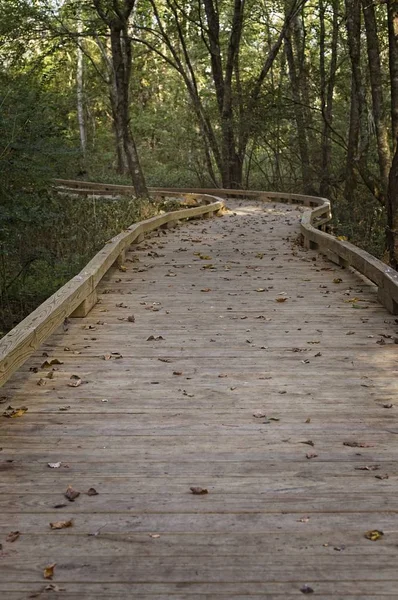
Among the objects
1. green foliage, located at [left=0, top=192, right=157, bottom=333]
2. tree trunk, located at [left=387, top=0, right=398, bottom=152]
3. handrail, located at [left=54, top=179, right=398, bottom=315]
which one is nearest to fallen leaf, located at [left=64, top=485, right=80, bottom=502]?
handrail, located at [left=54, top=179, right=398, bottom=315]

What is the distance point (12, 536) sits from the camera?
310 cm

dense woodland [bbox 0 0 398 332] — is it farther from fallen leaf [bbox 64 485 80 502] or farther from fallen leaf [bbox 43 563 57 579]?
fallen leaf [bbox 43 563 57 579]

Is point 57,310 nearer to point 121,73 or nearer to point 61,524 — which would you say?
point 61,524

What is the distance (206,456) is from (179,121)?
38.0m

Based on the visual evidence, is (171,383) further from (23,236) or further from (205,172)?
(205,172)

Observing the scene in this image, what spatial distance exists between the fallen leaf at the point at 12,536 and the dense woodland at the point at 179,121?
686 cm

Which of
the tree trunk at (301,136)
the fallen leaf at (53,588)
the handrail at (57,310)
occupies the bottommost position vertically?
the fallen leaf at (53,588)

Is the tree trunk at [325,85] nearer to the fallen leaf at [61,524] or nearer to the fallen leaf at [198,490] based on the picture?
the fallen leaf at [198,490]

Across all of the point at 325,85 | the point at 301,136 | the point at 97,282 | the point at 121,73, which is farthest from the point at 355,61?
the point at 97,282

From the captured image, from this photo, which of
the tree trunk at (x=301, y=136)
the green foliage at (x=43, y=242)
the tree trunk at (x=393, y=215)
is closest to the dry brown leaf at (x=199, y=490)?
the green foliage at (x=43, y=242)

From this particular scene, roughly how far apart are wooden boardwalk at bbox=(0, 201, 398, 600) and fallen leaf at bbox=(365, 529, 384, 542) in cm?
2

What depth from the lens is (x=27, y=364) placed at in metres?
5.99

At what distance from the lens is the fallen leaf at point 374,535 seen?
304 cm

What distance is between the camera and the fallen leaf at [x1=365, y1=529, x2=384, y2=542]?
304cm
